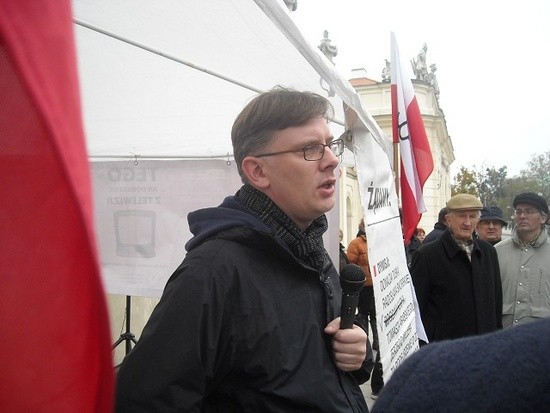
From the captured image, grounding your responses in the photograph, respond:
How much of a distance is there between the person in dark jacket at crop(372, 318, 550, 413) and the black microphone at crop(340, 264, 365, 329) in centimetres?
94

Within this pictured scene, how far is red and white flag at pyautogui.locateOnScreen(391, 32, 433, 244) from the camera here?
3.41 m

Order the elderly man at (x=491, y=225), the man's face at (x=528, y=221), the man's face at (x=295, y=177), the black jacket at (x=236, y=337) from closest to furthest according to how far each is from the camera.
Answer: the black jacket at (x=236, y=337)
the man's face at (x=295, y=177)
the man's face at (x=528, y=221)
the elderly man at (x=491, y=225)

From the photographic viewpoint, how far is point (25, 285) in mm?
553

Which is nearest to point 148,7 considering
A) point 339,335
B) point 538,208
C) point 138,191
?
point 138,191

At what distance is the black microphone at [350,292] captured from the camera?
1.54 metres

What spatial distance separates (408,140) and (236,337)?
248 cm

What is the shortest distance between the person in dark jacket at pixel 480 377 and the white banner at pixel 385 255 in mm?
1553

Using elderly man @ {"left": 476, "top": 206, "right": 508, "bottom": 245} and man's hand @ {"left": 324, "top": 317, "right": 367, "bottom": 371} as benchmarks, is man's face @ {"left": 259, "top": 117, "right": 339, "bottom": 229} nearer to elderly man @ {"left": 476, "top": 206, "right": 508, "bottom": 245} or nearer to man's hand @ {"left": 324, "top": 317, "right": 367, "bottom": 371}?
man's hand @ {"left": 324, "top": 317, "right": 367, "bottom": 371}

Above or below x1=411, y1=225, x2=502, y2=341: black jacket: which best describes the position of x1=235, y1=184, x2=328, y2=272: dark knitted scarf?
above

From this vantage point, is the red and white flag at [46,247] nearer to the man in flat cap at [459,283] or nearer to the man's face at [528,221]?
the man in flat cap at [459,283]

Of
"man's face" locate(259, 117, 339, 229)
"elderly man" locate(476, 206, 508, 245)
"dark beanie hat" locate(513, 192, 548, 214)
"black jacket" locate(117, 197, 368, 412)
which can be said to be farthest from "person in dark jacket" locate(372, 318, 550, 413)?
"elderly man" locate(476, 206, 508, 245)

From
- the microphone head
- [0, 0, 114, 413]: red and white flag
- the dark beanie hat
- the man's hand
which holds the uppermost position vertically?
[0, 0, 114, 413]: red and white flag

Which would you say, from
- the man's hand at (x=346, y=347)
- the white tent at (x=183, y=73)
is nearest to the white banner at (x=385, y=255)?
the white tent at (x=183, y=73)

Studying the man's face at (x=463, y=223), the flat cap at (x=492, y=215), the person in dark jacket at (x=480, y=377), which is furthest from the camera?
the flat cap at (x=492, y=215)
